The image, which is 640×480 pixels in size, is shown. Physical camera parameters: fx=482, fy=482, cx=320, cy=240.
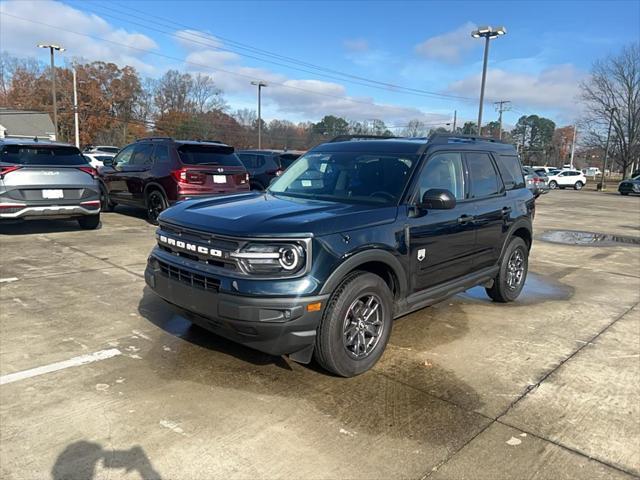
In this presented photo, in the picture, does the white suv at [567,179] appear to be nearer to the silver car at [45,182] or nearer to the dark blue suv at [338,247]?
the silver car at [45,182]

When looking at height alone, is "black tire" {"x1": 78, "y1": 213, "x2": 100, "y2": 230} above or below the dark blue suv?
below

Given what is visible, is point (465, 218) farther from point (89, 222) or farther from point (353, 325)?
point (89, 222)

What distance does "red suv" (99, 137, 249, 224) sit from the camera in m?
9.64

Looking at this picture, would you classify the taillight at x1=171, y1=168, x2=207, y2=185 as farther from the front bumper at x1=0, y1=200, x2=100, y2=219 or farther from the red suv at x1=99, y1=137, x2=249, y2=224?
the front bumper at x1=0, y1=200, x2=100, y2=219

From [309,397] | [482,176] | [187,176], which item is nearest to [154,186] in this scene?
[187,176]

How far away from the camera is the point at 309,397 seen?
340 cm

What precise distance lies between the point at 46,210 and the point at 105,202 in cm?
451

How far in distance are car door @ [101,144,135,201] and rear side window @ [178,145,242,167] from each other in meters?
1.92

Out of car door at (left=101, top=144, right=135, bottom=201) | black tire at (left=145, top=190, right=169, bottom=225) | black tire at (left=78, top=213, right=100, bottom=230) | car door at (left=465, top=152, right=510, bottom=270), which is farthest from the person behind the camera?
car door at (left=101, top=144, right=135, bottom=201)

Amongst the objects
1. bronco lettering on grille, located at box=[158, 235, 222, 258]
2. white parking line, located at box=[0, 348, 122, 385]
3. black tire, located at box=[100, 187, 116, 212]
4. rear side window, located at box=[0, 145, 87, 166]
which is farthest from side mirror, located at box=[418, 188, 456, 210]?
black tire, located at box=[100, 187, 116, 212]

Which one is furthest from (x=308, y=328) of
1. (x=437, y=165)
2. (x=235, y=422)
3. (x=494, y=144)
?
(x=494, y=144)

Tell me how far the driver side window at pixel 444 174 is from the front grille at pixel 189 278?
1.90 m

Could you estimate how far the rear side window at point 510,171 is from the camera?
5.65 meters

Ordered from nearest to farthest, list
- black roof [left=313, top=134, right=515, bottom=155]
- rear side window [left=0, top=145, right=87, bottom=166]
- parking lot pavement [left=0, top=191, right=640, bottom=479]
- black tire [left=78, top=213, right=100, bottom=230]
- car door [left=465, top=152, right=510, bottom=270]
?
parking lot pavement [left=0, top=191, right=640, bottom=479] < black roof [left=313, top=134, right=515, bottom=155] < car door [left=465, top=152, right=510, bottom=270] < rear side window [left=0, top=145, right=87, bottom=166] < black tire [left=78, top=213, right=100, bottom=230]
